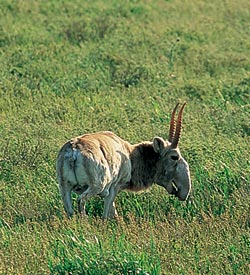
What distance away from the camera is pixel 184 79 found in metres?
14.8

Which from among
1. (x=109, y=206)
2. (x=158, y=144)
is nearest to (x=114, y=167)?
(x=109, y=206)

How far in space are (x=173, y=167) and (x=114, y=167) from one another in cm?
83

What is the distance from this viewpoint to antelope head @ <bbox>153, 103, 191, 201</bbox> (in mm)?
9258

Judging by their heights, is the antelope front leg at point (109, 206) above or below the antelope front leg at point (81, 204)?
below

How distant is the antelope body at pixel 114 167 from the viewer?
8.27 m

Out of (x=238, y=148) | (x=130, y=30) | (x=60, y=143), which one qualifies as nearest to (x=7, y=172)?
(x=60, y=143)

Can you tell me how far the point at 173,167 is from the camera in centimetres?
941

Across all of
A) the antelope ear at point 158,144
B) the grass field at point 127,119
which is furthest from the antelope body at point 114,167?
the grass field at point 127,119

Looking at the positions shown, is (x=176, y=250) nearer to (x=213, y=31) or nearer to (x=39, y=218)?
(x=39, y=218)

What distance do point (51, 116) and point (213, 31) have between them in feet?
24.1

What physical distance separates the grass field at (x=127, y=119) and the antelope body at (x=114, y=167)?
0.18 meters

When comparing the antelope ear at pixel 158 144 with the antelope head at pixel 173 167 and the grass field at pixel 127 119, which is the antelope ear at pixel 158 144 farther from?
the grass field at pixel 127 119

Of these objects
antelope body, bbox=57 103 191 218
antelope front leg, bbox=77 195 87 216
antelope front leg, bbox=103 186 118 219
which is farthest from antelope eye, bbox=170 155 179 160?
antelope front leg, bbox=77 195 87 216

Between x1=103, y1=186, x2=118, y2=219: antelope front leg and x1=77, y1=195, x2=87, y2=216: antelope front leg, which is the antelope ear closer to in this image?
x1=103, y1=186, x2=118, y2=219: antelope front leg
